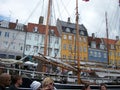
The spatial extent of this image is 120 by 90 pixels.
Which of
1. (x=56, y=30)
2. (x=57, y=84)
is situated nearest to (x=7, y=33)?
(x=56, y=30)

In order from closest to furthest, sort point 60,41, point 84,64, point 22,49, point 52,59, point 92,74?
point 52,59, point 92,74, point 84,64, point 22,49, point 60,41

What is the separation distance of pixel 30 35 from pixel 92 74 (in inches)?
1276

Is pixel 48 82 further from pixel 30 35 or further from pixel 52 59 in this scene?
pixel 30 35

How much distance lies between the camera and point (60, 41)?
53062mm

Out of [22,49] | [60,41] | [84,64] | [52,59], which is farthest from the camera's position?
[60,41]

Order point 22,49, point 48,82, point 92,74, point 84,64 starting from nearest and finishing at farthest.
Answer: point 48,82
point 92,74
point 84,64
point 22,49

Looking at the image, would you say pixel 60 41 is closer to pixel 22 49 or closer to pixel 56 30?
pixel 56 30

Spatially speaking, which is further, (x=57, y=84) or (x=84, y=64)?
(x=84, y=64)

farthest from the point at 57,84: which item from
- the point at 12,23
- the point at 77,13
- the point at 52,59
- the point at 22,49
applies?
the point at 12,23

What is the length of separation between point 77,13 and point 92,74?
5.75 metres

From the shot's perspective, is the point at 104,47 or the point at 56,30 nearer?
the point at 56,30

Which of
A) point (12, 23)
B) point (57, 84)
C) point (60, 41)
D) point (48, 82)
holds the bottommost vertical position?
point (57, 84)

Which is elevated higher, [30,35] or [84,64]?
[30,35]

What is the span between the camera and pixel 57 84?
14617 millimetres
